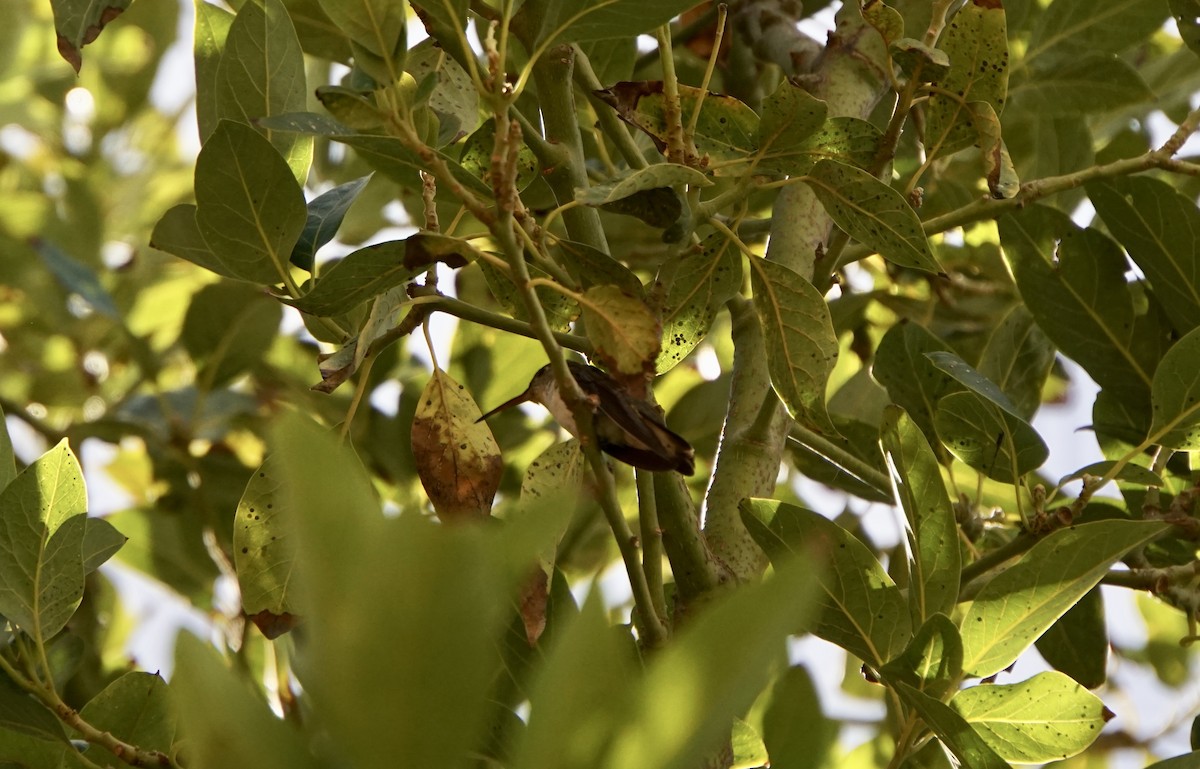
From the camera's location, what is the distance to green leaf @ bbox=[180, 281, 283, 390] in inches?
45.2

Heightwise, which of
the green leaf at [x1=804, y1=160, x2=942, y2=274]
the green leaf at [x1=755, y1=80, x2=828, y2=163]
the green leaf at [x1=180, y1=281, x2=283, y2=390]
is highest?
the green leaf at [x1=755, y1=80, x2=828, y2=163]

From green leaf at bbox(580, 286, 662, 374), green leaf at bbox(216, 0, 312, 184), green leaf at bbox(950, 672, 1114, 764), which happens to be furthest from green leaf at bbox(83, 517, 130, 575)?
green leaf at bbox(950, 672, 1114, 764)

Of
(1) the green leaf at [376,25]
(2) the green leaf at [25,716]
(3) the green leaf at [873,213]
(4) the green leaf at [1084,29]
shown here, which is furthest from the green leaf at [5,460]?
(4) the green leaf at [1084,29]

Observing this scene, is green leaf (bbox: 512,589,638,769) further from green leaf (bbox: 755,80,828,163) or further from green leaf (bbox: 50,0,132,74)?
green leaf (bbox: 50,0,132,74)

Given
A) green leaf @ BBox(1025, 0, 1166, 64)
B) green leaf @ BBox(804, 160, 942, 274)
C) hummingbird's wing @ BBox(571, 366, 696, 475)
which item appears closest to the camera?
hummingbird's wing @ BBox(571, 366, 696, 475)

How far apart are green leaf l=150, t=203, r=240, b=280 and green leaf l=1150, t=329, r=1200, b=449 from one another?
0.51 metres

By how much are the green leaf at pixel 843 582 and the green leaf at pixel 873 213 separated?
0.42 feet

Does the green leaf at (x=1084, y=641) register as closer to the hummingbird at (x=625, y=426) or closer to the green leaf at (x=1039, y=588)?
the green leaf at (x=1039, y=588)

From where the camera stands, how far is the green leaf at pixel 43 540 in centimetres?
59

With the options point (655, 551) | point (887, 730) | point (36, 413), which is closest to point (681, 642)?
point (655, 551)

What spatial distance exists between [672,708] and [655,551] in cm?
32

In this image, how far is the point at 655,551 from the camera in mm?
528

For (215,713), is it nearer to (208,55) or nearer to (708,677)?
(708,677)

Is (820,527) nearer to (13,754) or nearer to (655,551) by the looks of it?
(655,551)
